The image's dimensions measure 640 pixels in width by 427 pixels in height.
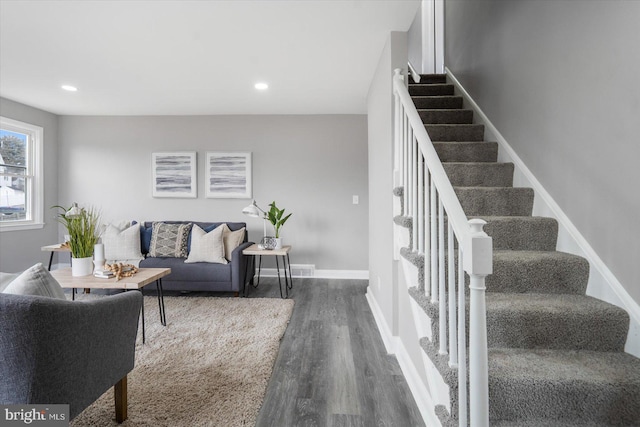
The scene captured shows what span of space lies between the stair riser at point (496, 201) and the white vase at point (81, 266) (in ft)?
9.36

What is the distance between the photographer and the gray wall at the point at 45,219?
3.78 metres

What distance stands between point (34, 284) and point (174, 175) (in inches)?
137

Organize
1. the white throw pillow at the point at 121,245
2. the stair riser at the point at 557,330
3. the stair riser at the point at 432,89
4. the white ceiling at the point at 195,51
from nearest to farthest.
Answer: the stair riser at the point at 557,330, the white ceiling at the point at 195,51, the stair riser at the point at 432,89, the white throw pillow at the point at 121,245

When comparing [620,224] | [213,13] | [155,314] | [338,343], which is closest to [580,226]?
[620,224]

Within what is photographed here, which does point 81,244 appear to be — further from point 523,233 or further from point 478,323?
point 523,233

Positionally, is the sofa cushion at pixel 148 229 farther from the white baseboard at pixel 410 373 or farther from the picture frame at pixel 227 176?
the white baseboard at pixel 410 373

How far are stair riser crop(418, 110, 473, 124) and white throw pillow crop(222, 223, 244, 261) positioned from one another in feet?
8.12

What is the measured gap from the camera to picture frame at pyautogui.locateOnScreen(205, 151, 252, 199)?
431cm

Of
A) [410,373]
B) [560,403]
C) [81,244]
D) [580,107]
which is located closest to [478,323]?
[560,403]

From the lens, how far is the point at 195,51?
2.57m

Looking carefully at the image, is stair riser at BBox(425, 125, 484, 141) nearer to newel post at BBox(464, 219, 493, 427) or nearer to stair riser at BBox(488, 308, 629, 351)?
stair riser at BBox(488, 308, 629, 351)

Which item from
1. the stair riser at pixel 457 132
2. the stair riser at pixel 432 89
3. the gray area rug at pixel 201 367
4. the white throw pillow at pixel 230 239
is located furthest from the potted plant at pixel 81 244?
Result: the stair riser at pixel 432 89

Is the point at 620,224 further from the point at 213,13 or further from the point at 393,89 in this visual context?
the point at 213,13

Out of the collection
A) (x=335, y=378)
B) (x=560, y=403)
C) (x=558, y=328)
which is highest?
(x=558, y=328)
